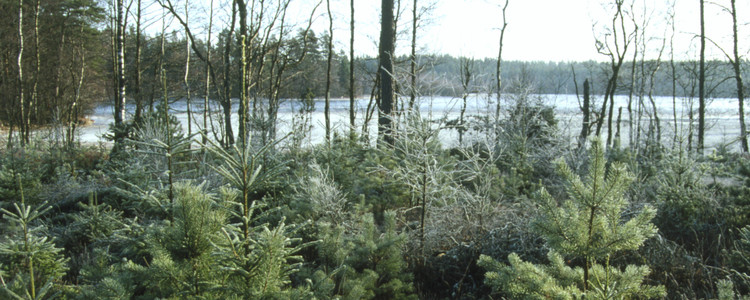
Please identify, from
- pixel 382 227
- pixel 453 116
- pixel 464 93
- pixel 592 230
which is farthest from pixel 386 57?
pixel 453 116

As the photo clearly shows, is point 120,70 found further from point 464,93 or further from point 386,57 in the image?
point 464,93

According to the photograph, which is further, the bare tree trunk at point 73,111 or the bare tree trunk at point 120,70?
the bare tree trunk at point 73,111

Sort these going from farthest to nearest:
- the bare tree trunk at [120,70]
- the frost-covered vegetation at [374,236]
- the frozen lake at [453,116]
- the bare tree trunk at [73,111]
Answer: the bare tree trunk at [73,111] → the bare tree trunk at [120,70] → the frozen lake at [453,116] → the frost-covered vegetation at [374,236]

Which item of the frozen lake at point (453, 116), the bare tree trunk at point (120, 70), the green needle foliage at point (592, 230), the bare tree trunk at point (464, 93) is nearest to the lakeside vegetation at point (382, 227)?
the green needle foliage at point (592, 230)

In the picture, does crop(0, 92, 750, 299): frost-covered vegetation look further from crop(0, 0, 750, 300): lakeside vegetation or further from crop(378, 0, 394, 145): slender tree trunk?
crop(378, 0, 394, 145): slender tree trunk

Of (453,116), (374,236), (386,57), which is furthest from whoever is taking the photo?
(453,116)

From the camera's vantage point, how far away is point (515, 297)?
2.44 m

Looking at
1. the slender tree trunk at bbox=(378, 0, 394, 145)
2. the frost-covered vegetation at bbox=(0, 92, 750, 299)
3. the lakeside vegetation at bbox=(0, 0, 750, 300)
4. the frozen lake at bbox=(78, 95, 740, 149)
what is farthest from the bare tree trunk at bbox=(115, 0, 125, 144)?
the slender tree trunk at bbox=(378, 0, 394, 145)

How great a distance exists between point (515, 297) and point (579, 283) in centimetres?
47

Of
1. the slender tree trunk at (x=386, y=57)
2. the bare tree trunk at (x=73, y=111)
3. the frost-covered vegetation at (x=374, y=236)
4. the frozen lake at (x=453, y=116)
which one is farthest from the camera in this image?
the bare tree trunk at (x=73, y=111)

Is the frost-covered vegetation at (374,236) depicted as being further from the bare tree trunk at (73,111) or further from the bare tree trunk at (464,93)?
the bare tree trunk at (73,111)

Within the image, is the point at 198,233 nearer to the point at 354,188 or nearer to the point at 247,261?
the point at 247,261

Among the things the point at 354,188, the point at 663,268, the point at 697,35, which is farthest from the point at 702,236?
the point at 697,35

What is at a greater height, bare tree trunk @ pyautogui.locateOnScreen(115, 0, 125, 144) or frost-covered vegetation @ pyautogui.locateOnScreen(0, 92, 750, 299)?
bare tree trunk @ pyautogui.locateOnScreen(115, 0, 125, 144)
